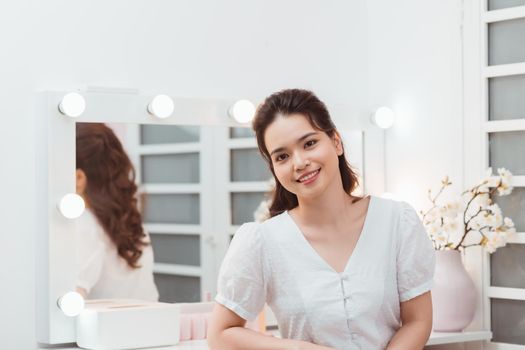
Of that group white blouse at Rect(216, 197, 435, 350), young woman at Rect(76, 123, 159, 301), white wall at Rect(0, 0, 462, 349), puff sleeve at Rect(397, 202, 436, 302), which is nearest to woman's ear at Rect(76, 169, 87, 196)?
young woman at Rect(76, 123, 159, 301)

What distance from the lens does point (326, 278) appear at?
78.3 inches

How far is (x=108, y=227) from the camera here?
2541mm

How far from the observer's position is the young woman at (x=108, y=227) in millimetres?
2492

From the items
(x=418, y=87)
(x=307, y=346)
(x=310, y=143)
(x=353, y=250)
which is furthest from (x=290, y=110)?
(x=418, y=87)

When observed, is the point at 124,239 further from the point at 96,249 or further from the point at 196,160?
the point at 196,160

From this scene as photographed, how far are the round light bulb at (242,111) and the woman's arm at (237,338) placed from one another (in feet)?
2.89

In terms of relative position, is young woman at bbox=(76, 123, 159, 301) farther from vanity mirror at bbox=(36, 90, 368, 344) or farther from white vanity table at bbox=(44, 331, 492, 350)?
white vanity table at bbox=(44, 331, 492, 350)

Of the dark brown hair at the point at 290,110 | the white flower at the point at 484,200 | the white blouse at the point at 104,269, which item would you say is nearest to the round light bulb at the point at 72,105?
the white blouse at the point at 104,269

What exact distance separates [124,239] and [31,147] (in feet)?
1.18

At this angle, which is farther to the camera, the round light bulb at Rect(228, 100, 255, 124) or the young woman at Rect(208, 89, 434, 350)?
the round light bulb at Rect(228, 100, 255, 124)

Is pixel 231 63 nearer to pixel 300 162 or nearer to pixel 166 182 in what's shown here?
pixel 166 182

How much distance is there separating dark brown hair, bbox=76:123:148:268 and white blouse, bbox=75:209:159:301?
19mm

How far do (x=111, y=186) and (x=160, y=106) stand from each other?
268 mm

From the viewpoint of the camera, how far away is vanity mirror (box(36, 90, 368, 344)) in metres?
2.44
